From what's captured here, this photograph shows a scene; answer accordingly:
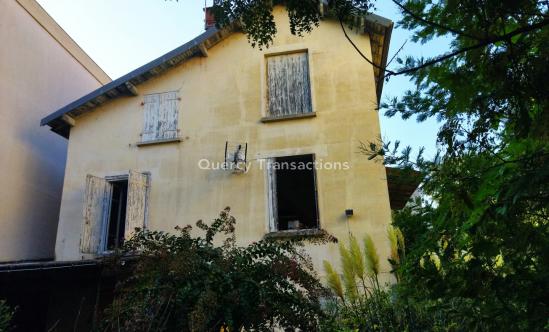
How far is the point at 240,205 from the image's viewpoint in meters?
8.52

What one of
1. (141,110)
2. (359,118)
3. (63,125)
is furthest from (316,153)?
(63,125)

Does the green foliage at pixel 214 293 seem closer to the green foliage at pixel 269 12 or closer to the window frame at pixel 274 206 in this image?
the green foliage at pixel 269 12

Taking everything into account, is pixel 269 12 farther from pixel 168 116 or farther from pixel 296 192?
pixel 296 192

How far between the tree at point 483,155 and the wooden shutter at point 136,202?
21.8ft

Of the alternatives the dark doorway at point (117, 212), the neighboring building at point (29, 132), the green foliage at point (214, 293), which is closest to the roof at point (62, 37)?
the neighboring building at point (29, 132)

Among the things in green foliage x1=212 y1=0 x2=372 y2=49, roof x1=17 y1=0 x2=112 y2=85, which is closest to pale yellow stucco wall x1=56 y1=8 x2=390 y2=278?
roof x1=17 y1=0 x2=112 y2=85

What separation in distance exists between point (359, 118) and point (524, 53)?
6325 mm

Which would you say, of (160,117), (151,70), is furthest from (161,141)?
(151,70)

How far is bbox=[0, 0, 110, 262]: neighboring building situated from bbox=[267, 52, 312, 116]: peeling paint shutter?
18.5 ft

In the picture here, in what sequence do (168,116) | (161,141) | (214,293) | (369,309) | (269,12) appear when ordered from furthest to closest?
(168,116)
(161,141)
(369,309)
(214,293)
(269,12)

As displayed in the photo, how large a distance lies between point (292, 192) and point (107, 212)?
18.0 ft

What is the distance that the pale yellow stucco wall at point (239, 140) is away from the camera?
324 inches

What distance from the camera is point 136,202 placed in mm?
8719

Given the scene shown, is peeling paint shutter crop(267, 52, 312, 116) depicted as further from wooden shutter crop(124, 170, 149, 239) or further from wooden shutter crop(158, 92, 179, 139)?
wooden shutter crop(124, 170, 149, 239)
